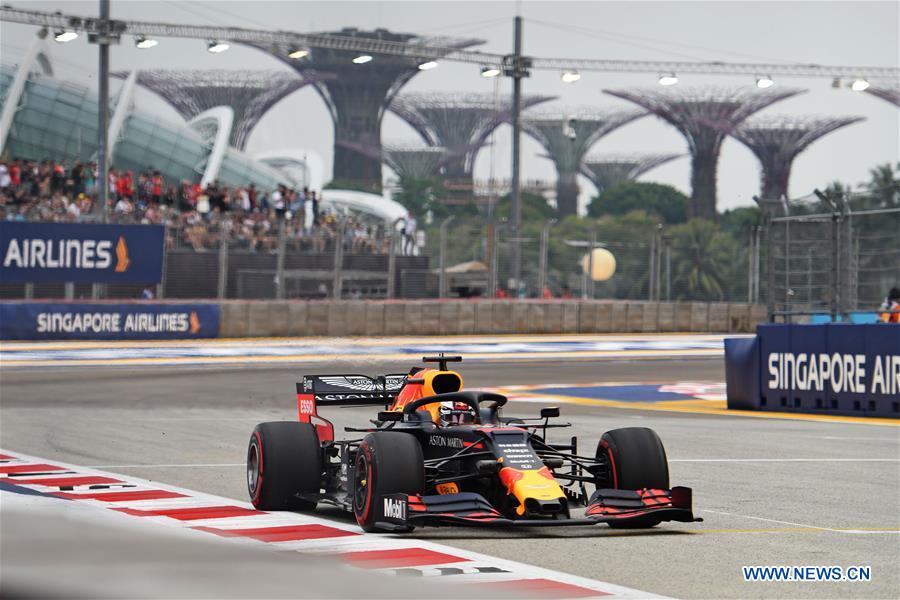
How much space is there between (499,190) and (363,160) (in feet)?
45.4

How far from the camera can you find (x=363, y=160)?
12612 cm

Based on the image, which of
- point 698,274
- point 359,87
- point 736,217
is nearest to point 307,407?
point 698,274

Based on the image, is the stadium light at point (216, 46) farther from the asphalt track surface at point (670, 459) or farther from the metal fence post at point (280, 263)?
the asphalt track surface at point (670, 459)

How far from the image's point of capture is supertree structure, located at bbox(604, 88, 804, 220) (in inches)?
3543

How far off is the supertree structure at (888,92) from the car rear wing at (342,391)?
273 feet

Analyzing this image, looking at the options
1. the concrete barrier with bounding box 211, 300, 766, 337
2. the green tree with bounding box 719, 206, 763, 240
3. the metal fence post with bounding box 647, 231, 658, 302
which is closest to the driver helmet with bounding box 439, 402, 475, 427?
the concrete barrier with bounding box 211, 300, 766, 337

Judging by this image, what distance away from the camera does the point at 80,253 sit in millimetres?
30562

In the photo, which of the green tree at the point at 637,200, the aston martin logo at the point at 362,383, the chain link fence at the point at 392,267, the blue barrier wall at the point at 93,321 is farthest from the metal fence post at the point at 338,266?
the green tree at the point at 637,200

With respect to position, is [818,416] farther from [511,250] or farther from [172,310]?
[511,250]

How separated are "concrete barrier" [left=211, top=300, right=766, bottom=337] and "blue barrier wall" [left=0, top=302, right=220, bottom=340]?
1.34 meters

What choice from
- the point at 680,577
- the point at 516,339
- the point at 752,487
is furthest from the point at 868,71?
the point at 680,577

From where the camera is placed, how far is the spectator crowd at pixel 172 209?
35.0 meters

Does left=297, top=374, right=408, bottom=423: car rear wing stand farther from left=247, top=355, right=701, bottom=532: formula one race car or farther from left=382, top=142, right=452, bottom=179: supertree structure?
left=382, top=142, right=452, bottom=179: supertree structure

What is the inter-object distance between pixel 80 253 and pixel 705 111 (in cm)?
6562
